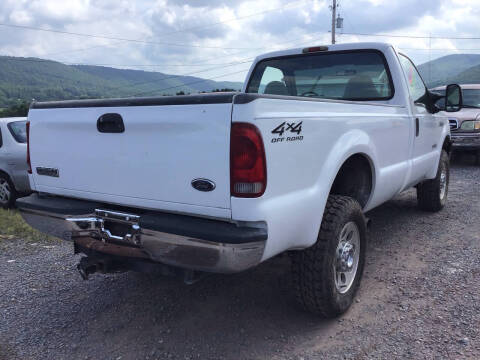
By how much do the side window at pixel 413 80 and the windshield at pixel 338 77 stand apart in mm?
332

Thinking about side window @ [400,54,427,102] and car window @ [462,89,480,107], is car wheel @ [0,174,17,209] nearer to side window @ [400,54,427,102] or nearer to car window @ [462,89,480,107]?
side window @ [400,54,427,102]

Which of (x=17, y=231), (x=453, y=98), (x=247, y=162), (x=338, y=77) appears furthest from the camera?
(x=17, y=231)

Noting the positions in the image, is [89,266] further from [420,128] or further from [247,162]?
[420,128]

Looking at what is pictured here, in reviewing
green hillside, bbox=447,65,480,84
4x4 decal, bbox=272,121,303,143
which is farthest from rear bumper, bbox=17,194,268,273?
green hillside, bbox=447,65,480,84

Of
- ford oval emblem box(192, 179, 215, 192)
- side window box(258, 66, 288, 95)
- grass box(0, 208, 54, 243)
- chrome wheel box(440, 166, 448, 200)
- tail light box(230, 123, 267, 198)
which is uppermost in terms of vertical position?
side window box(258, 66, 288, 95)

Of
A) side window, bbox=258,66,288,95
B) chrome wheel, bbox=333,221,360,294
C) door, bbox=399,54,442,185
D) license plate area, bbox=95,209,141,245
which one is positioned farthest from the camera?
side window, bbox=258,66,288,95

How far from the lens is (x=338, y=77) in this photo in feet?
14.3

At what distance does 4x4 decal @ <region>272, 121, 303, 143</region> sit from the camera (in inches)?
91.9

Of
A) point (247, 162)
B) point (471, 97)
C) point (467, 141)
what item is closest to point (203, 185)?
point (247, 162)

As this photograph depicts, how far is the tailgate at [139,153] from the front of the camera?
228 centimetres

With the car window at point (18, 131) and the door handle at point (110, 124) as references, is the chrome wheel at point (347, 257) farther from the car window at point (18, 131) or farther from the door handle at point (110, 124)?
the car window at point (18, 131)

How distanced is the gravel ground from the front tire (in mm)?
181

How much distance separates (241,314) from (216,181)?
1.37m

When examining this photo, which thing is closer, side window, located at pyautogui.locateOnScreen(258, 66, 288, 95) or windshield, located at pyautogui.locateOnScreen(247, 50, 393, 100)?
windshield, located at pyautogui.locateOnScreen(247, 50, 393, 100)
